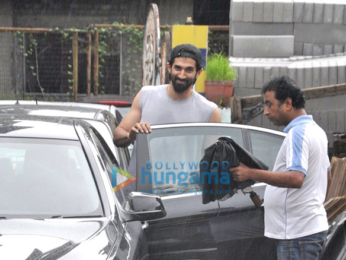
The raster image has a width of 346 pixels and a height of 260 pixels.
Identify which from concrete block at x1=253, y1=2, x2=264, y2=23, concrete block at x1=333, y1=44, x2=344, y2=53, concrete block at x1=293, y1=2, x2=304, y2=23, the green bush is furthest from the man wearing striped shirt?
concrete block at x1=333, y1=44, x2=344, y2=53

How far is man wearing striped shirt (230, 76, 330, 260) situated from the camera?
14.1 feet

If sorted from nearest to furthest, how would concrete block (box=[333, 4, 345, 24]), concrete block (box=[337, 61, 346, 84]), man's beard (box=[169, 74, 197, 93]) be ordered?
man's beard (box=[169, 74, 197, 93])
concrete block (box=[337, 61, 346, 84])
concrete block (box=[333, 4, 345, 24])

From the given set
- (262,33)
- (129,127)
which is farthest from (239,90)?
(129,127)

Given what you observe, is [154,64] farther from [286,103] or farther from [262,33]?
[286,103]

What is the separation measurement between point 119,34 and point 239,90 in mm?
4047

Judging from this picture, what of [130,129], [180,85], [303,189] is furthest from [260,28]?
[303,189]

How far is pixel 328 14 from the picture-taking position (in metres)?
13.2

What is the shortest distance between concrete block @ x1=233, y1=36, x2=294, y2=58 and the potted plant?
5.58 ft

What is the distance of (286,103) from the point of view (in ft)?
14.6

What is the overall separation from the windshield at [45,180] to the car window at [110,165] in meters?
0.27

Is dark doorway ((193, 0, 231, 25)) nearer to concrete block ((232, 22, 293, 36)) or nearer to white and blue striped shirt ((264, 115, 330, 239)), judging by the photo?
concrete block ((232, 22, 293, 36))

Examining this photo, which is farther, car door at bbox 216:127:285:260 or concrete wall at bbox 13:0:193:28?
concrete wall at bbox 13:0:193:28

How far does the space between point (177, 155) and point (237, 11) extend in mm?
7960

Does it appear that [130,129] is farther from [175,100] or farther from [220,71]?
[220,71]
